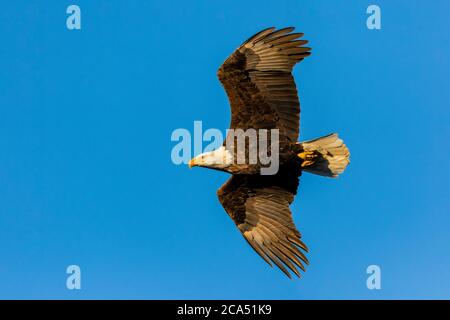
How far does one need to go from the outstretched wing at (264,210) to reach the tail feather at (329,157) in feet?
1.65

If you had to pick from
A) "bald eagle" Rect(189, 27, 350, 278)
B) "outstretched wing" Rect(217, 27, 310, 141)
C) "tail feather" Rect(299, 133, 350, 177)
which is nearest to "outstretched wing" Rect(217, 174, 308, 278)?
"bald eagle" Rect(189, 27, 350, 278)

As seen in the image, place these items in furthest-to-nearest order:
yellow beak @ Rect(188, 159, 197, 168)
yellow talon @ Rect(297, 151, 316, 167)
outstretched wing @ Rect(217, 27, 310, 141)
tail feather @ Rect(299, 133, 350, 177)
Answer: yellow beak @ Rect(188, 159, 197, 168) → tail feather @ Rect(299, 133, 350, 177) → yellow talon @ Rect(297, 151, 316, 167) → outstretched wing @ Rect(217, 27, 310, 141)

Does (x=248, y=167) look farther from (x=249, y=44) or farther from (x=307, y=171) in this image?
(x=249, y=44)

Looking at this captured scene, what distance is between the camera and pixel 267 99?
12969 mm

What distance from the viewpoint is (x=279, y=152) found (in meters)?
13.2

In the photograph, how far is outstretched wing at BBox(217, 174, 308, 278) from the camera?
1345cm

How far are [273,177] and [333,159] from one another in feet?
3.32

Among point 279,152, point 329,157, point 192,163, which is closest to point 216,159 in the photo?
point 192,163

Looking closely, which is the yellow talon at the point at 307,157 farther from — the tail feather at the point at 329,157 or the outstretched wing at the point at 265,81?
the outstretched wing at the point at 265,81

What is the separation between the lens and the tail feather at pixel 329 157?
13.3 m

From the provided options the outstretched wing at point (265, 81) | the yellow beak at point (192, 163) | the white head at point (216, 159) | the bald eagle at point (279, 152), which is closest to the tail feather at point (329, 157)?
the bald eagle at point (279, 152)

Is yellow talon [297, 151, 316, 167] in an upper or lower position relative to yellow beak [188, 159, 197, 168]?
lower

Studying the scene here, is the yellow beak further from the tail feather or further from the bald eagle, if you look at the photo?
the tail feather
